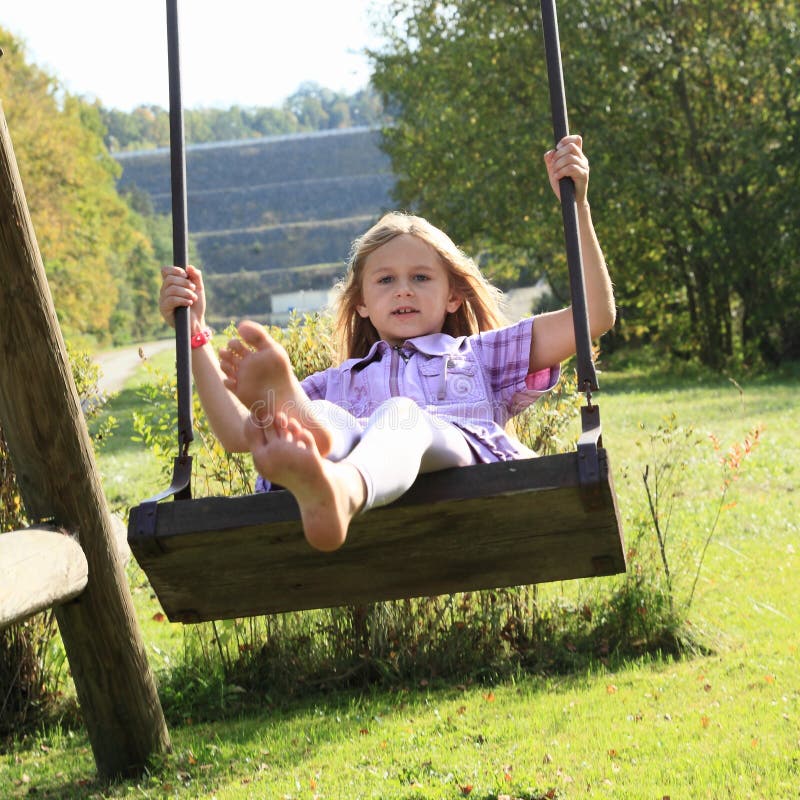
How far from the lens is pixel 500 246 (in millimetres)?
22766

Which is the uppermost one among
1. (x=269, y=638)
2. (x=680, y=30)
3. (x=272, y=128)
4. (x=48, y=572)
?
(x=272, y=128)

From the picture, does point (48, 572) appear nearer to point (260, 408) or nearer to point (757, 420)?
point (260, 408)

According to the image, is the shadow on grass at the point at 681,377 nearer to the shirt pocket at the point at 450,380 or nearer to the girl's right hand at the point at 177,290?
the shirt pocket at the point at 450,380

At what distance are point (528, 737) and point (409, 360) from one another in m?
1.46

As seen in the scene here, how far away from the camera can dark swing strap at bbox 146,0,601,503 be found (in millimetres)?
2545

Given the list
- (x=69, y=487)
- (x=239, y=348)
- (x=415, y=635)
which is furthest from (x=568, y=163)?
(x=415, y=635)

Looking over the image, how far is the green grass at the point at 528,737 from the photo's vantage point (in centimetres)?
344

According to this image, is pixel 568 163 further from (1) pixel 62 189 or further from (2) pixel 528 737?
(1) pixel 62 189

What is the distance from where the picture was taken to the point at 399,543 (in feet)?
8.73

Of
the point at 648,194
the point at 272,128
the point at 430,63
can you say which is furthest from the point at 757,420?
the point at 272,128

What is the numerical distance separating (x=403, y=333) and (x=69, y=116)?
29.0 metres

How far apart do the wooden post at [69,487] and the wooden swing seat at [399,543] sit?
2.16 feet

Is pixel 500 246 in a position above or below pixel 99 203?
below

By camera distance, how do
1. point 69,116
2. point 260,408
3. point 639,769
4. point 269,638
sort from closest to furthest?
point 260,408, point 639,769, point 269,638, point 69,116
